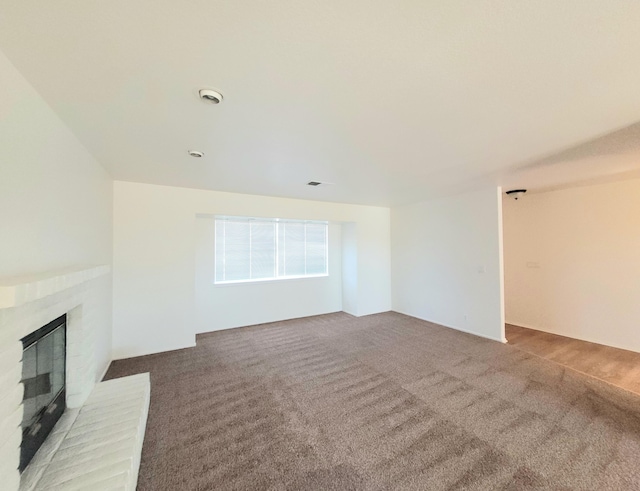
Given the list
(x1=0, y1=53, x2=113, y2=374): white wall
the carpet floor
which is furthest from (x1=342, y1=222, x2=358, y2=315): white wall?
(x1=0, y1=53, x2=113, y2=374): white wall

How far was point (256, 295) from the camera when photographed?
4.97 m

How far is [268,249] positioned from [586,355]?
5460mm

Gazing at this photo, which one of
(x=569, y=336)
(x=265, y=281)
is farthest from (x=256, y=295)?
(x=569, y=336)

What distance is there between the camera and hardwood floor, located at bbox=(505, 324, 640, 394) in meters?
2.92

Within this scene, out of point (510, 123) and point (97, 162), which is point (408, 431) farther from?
point (97, 162)

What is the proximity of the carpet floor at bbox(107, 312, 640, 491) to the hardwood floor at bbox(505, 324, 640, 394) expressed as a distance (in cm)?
35

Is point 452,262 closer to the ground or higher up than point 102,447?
higher up

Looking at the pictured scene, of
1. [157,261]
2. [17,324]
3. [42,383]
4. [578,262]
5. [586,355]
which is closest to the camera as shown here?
[17,324]

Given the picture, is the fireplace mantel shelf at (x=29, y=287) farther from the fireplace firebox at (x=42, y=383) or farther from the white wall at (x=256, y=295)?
→ the white wall at (x=256, y=295)

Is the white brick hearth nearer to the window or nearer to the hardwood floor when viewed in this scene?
the window

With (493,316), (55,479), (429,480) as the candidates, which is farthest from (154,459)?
(493,316)

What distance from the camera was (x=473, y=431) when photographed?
2006 millimetres

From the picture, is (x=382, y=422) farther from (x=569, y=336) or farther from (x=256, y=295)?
(x=569, y=336)

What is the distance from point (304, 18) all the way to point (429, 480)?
2.66m
